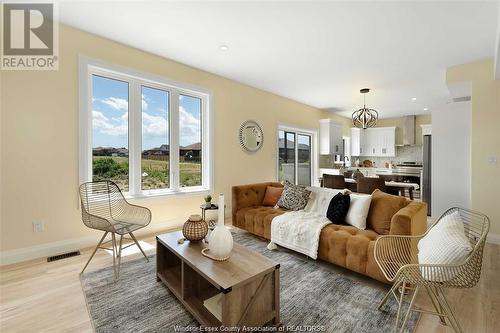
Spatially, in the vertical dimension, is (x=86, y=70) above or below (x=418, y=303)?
above

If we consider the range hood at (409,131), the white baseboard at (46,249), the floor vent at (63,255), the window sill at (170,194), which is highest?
the range hood at (409,131)

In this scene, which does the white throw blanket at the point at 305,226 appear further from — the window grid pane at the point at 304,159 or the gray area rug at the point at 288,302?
the window grid pane at the point at 304,159

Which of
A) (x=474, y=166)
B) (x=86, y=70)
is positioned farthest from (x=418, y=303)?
(x=86, y=70)

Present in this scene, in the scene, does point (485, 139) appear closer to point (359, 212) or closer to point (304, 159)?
point (359, 212)

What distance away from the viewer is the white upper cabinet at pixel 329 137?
6.77 meters

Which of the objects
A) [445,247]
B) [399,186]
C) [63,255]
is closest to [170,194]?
[63,255]

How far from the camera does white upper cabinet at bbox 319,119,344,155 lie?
22.2 feet

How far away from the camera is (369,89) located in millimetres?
4957

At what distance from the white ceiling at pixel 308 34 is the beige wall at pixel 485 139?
278 millimetres

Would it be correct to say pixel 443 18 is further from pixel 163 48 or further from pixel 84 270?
pixel 84 270

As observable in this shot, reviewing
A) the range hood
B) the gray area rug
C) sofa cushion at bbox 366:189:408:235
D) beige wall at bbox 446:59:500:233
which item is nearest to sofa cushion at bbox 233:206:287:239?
the gray area rug

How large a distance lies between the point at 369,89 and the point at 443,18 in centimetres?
252

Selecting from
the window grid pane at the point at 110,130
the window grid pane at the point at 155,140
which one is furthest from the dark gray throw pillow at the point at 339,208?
the window grid pane at the point at 110,130

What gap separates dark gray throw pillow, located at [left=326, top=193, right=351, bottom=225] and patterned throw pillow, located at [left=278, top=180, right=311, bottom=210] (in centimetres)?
50
